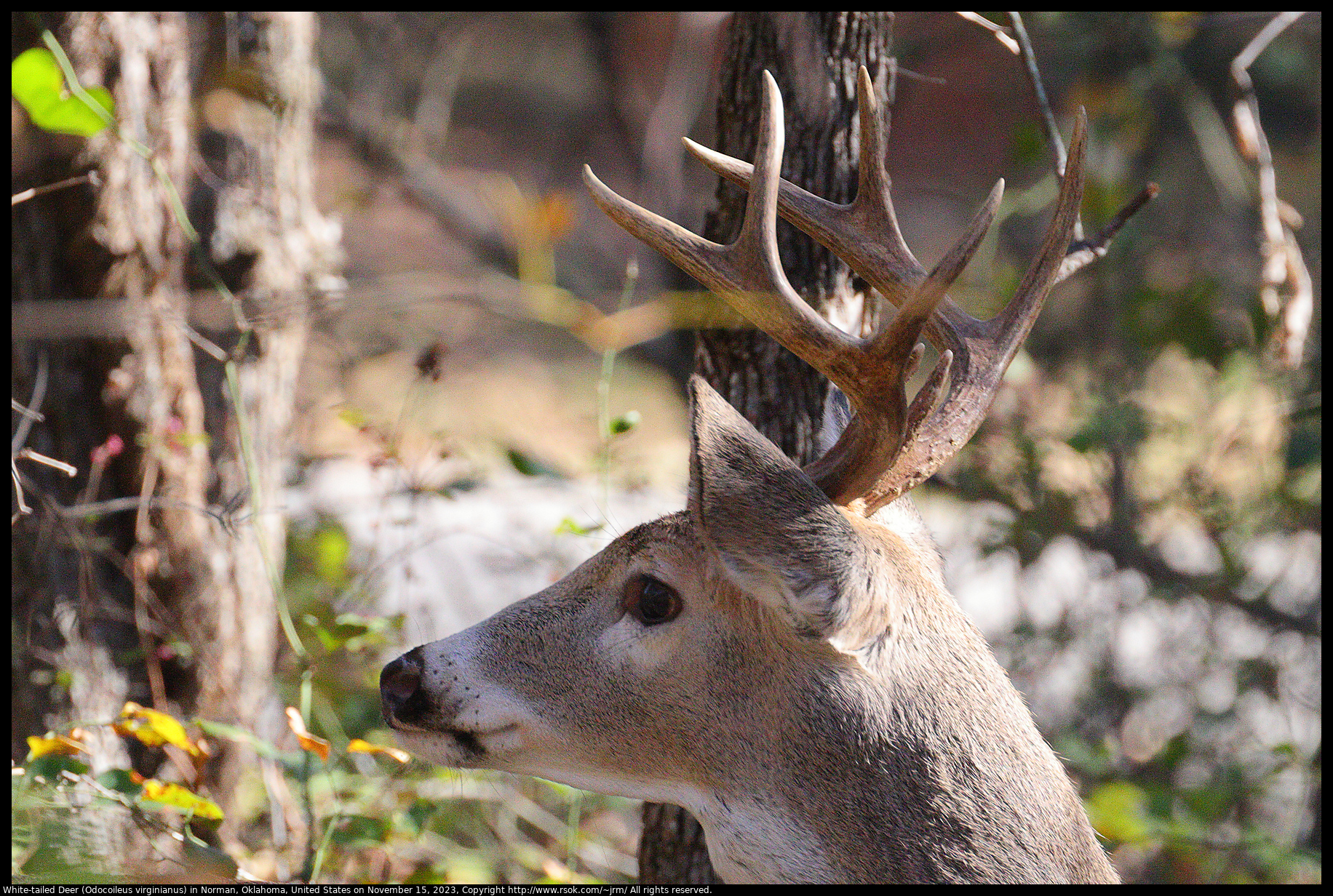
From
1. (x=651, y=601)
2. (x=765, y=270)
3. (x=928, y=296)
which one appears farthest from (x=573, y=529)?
(x=928, y=296)

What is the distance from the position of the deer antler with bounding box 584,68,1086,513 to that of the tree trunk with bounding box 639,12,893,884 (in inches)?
7.7

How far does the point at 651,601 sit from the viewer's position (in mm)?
Answer: 2246

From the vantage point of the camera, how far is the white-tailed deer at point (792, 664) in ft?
6.40

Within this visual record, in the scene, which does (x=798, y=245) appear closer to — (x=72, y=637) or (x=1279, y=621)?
(x=72, y=637)

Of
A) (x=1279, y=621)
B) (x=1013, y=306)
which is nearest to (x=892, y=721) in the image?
(x=1013, y=306)

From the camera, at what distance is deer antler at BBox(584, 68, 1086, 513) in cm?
207

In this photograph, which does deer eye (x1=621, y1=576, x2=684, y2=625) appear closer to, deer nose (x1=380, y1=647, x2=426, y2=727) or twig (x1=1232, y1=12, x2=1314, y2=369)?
deer nose (x1=380, y1=647, x2=426, y2=727)

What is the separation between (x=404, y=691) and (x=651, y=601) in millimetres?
561

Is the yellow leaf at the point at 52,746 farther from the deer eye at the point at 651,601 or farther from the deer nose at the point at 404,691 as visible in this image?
the deer eye at the point at 651,601

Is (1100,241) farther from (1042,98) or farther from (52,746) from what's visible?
(52,746)

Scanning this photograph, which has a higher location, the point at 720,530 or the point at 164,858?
the point at 720,530

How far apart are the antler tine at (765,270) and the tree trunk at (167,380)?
155 centimetres

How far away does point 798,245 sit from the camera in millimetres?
2795

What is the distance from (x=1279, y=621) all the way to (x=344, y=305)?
16.4 feet
